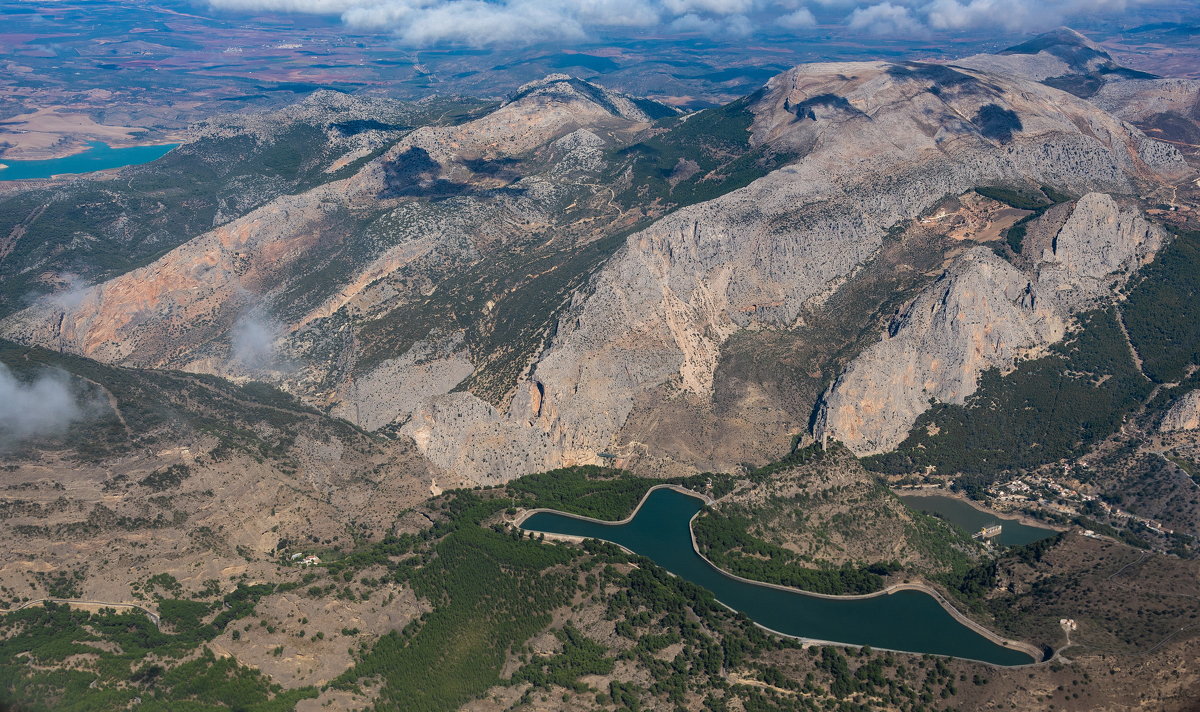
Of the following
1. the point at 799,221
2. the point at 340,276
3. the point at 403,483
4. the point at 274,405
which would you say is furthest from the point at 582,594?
the point at 340,276

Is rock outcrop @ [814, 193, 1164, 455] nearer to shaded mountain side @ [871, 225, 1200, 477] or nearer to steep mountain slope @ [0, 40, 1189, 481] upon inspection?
steep mountain slope @ [0, 40, 1189, 481]

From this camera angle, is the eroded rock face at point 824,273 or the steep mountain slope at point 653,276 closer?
the eroded rock face at point 824,273

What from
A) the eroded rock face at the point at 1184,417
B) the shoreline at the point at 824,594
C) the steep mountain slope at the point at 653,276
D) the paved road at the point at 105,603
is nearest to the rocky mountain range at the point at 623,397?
the steep mountain slope at the point at 653,276

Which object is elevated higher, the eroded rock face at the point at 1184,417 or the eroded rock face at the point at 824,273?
the eroded rock face at the point at 824,273

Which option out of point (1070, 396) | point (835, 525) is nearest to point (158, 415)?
point (835, 525)

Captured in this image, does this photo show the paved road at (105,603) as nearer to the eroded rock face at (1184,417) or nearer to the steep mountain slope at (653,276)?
the steep mountain slope at (653,276)
